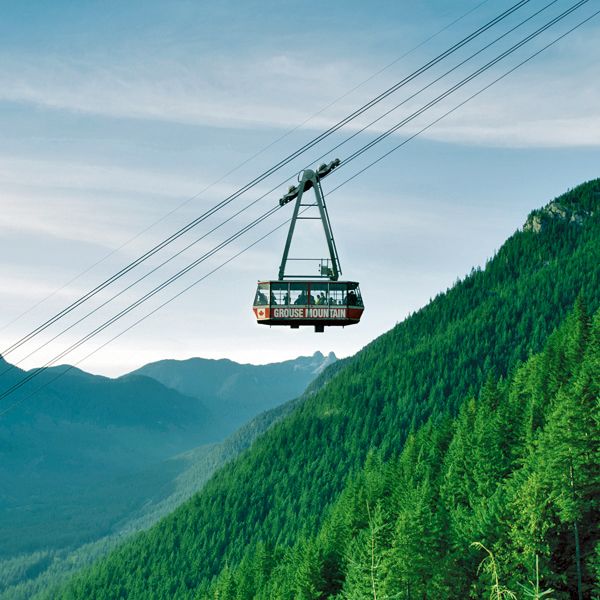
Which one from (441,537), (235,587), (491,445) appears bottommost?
(235,587)

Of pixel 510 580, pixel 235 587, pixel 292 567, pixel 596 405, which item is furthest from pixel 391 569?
pixel 235 587

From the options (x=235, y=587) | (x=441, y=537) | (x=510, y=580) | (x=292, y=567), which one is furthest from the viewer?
(x=235, y=587)

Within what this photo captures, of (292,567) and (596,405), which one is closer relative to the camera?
(596,405)

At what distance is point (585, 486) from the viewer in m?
68.6

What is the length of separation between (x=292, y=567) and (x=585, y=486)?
61.9m

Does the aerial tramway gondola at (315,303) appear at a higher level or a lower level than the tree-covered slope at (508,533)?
higher

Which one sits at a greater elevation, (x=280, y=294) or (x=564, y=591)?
(x=280, y=294)

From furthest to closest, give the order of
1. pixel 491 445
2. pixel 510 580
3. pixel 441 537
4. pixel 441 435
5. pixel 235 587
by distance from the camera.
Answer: pixel 441 435 < pixel 235 587 < pixel 491 445 < pixel 441 537 < pixel 510 580

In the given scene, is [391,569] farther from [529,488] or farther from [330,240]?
[330,240]

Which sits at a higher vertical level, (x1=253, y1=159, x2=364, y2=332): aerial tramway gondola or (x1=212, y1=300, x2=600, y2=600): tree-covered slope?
(x1=253, y1=159, x2=364, y2=332): aerial tramway gondola

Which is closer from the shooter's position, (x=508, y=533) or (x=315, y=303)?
(x=315, y=303)

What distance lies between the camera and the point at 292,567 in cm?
12081

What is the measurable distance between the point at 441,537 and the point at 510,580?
721cm

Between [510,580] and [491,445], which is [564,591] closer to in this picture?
[510,580]
